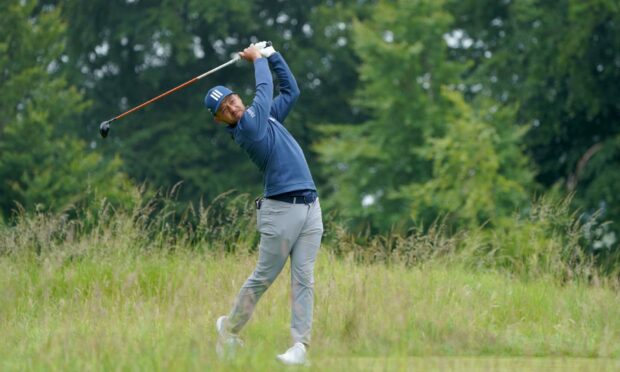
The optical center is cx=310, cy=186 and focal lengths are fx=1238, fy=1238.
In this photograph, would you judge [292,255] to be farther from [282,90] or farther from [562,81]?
[562,81]

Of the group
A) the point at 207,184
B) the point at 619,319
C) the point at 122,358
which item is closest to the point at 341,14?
the point at 207,184

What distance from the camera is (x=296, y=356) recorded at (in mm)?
7488

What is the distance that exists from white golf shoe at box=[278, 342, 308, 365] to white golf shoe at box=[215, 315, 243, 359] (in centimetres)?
28

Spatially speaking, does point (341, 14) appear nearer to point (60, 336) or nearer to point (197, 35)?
point (197, 35)

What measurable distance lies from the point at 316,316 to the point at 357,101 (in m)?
21.0

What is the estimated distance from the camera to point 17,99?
90.6 feet

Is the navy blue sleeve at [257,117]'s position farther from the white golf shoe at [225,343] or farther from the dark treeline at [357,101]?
the dark treeline at [357,101]

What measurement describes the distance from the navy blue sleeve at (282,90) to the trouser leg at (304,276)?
789mm

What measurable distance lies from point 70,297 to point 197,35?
2536cm

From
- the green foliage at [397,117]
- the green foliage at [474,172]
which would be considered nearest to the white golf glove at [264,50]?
the green foliage at [474,172]

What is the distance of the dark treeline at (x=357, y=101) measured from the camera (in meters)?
26.2

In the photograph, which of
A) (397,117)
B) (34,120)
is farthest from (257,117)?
(397,117)

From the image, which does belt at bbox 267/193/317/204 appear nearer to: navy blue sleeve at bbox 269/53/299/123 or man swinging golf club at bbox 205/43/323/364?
man swinging golf club at bbox 205/43/323/364

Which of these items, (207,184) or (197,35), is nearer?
(207,184)
